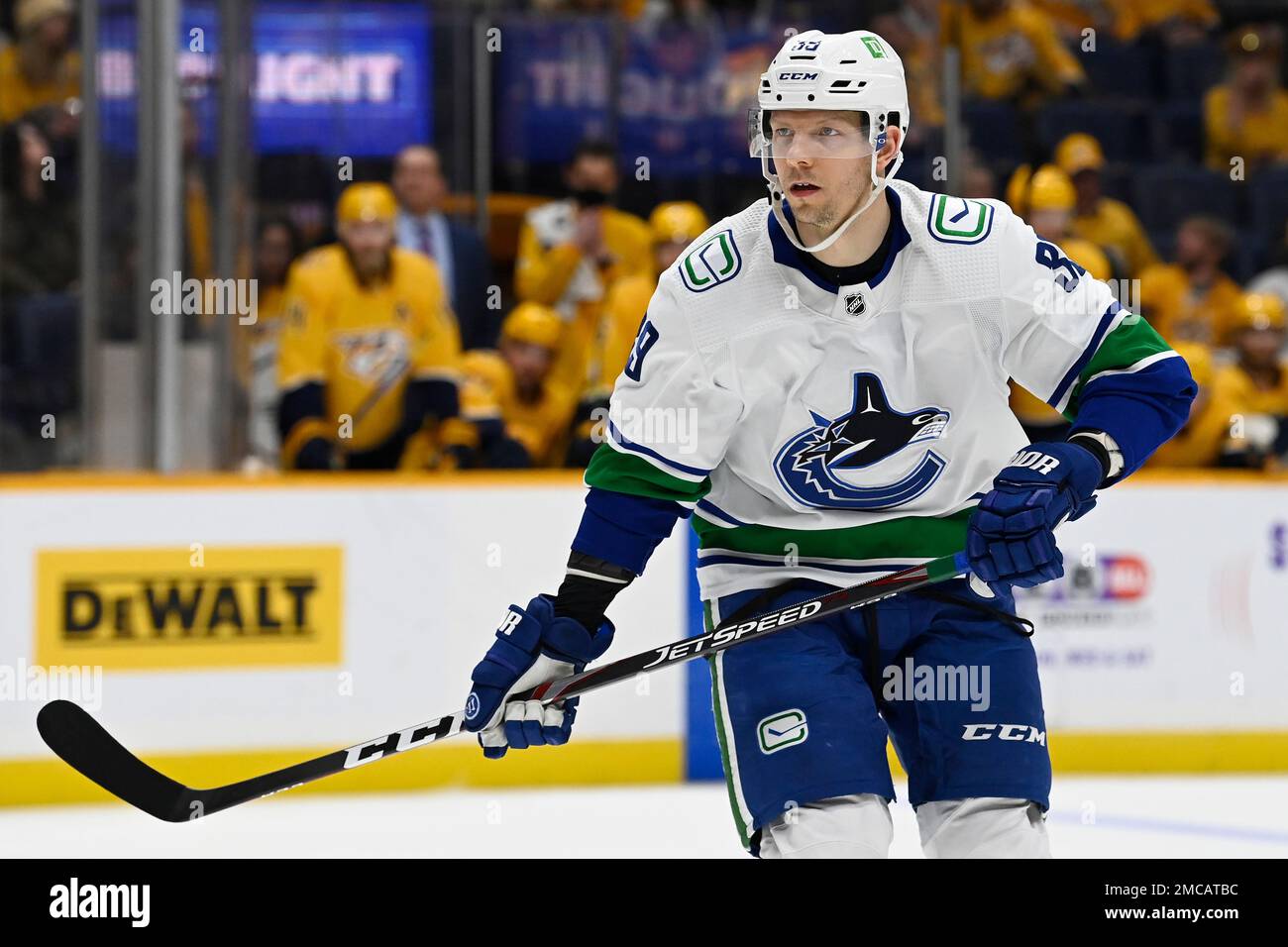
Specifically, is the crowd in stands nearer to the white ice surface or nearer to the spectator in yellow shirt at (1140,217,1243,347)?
the spectator in yellow shirt at (1140,217,1243,347)

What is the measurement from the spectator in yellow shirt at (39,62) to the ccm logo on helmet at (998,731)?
3.72 m

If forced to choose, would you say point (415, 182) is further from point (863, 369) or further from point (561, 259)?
point (863, 369)

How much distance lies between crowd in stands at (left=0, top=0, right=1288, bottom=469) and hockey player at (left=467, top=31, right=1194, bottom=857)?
2374mm

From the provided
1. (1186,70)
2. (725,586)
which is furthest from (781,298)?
(1186,70)

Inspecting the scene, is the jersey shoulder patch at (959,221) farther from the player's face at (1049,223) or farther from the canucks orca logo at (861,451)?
the player's face at (1049,223)

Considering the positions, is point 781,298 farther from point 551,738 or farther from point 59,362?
point 59,362

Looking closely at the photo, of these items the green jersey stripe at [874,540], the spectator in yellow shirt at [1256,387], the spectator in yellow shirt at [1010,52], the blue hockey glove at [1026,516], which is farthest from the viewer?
the spectator in yellow shirt at [1010,52]

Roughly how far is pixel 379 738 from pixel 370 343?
2761 millimetres

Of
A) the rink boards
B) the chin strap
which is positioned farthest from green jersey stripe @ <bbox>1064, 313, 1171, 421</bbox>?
the rink boards

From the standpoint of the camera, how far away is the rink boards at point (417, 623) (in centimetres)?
523

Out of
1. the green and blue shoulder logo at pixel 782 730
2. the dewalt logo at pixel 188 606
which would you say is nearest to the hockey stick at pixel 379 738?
the green and blue shoulder logo at pixel 782 730

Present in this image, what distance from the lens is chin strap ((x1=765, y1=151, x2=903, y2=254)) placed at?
2.69 metres

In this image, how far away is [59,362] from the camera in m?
5.49

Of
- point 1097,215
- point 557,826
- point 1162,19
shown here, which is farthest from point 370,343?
point 1162,19
